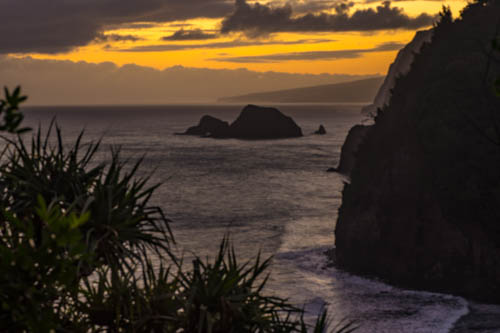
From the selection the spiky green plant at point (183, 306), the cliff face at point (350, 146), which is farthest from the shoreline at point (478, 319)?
the cliff face at point (350, 146)

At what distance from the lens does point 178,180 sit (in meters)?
103

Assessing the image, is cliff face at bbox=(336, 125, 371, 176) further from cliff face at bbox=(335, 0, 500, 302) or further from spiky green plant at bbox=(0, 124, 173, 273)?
spiky green plant at bbox=(0, 124, 173, 273)

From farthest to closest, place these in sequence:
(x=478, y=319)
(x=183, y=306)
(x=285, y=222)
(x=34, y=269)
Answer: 1. (x=285, y=222)
2. (x=478, y=319)
3. (x=183, y=306)
4. (x=34, y=269)

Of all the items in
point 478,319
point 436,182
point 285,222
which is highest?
point 436,182

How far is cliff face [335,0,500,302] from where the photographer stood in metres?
42.6

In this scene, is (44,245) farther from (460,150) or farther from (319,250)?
(319,250)

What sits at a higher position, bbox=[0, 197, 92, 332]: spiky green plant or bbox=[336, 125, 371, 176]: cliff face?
bbox=[0, 197, 92, 332]: spiky green plant

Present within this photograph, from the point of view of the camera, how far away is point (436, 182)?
150ft

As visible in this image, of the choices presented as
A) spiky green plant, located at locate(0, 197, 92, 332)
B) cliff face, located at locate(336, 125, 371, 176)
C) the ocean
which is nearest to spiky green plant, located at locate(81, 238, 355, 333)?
the ocean

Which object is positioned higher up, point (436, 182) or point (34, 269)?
point (34, 269)

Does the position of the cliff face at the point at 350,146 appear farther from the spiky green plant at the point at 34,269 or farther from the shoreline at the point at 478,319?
the spiky green plant at the point at 34,269

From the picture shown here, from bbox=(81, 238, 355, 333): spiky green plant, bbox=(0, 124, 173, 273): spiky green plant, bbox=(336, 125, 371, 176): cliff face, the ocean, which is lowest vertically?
the ocean

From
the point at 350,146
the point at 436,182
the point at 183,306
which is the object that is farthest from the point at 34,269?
the point at 350,146

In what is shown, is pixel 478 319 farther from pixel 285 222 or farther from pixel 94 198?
pixel 285 222
